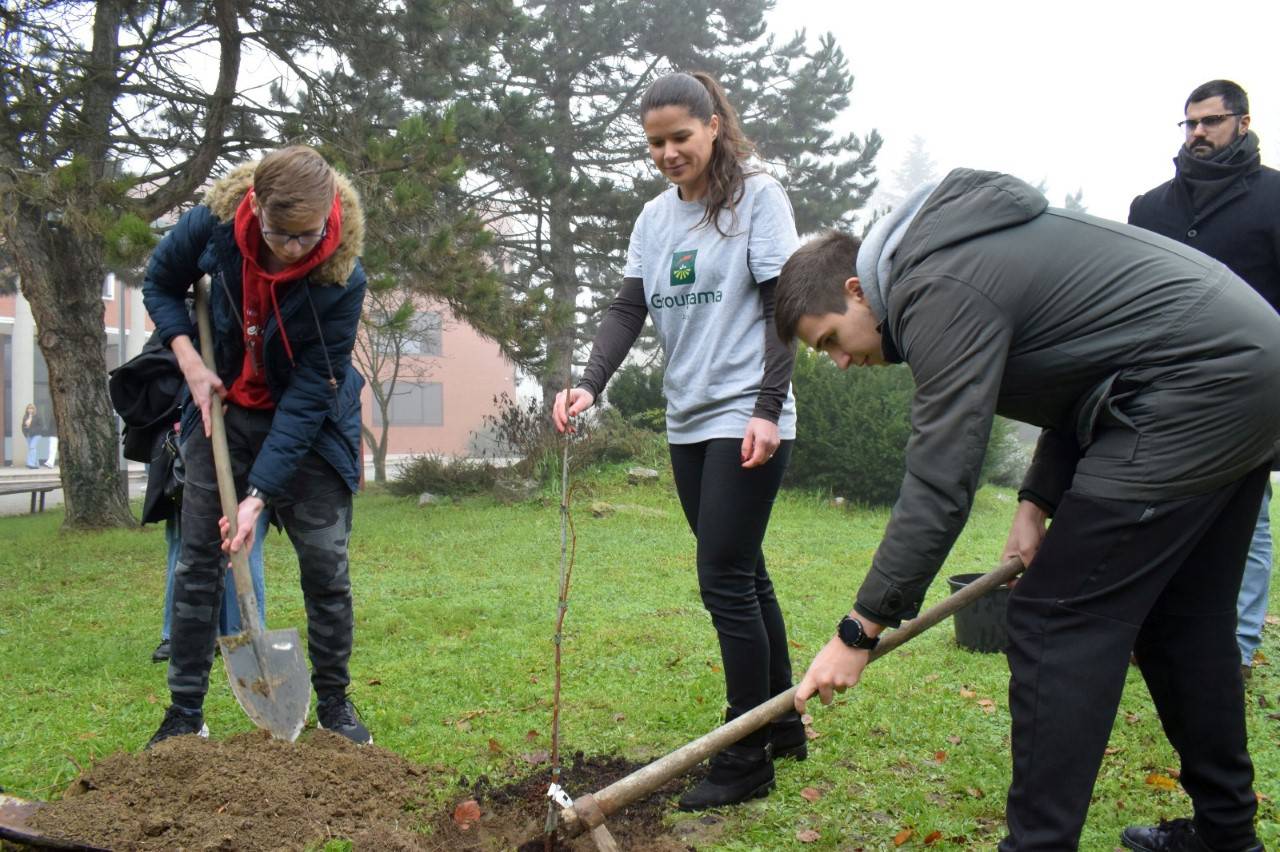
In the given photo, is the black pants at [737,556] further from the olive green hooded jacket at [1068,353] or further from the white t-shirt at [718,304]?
the olive green hooded jacket at [1068,353]

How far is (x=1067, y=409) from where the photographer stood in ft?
6.95

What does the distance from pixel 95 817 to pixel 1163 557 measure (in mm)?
2587

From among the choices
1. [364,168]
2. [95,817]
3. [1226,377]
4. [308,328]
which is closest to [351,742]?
[95,817]

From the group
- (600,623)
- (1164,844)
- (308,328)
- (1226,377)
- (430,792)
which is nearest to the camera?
(1226,377)

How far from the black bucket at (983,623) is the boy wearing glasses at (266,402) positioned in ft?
8.63

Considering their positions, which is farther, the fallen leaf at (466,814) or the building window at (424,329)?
the building window at (424,329)

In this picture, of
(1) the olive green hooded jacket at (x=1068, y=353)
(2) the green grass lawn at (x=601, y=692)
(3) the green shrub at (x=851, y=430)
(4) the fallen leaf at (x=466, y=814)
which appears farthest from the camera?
(3) the green shrub at (x=851, y=430)

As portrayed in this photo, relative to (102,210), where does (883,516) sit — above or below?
below

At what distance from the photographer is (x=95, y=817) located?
8.22ft

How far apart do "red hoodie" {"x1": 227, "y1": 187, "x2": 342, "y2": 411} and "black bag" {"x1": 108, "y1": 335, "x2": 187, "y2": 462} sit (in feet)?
1.85

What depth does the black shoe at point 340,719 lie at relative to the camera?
3311mm

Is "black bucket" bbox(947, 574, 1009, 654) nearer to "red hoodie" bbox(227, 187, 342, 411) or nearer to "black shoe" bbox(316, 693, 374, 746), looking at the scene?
"black shoe" bbox(316, 693, 374, 746)

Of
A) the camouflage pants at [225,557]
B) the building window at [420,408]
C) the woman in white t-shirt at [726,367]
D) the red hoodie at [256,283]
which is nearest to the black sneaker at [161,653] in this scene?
the camouflage pants at [225,557]

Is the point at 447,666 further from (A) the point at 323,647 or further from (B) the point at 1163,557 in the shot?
(B) the point at 1163,557
